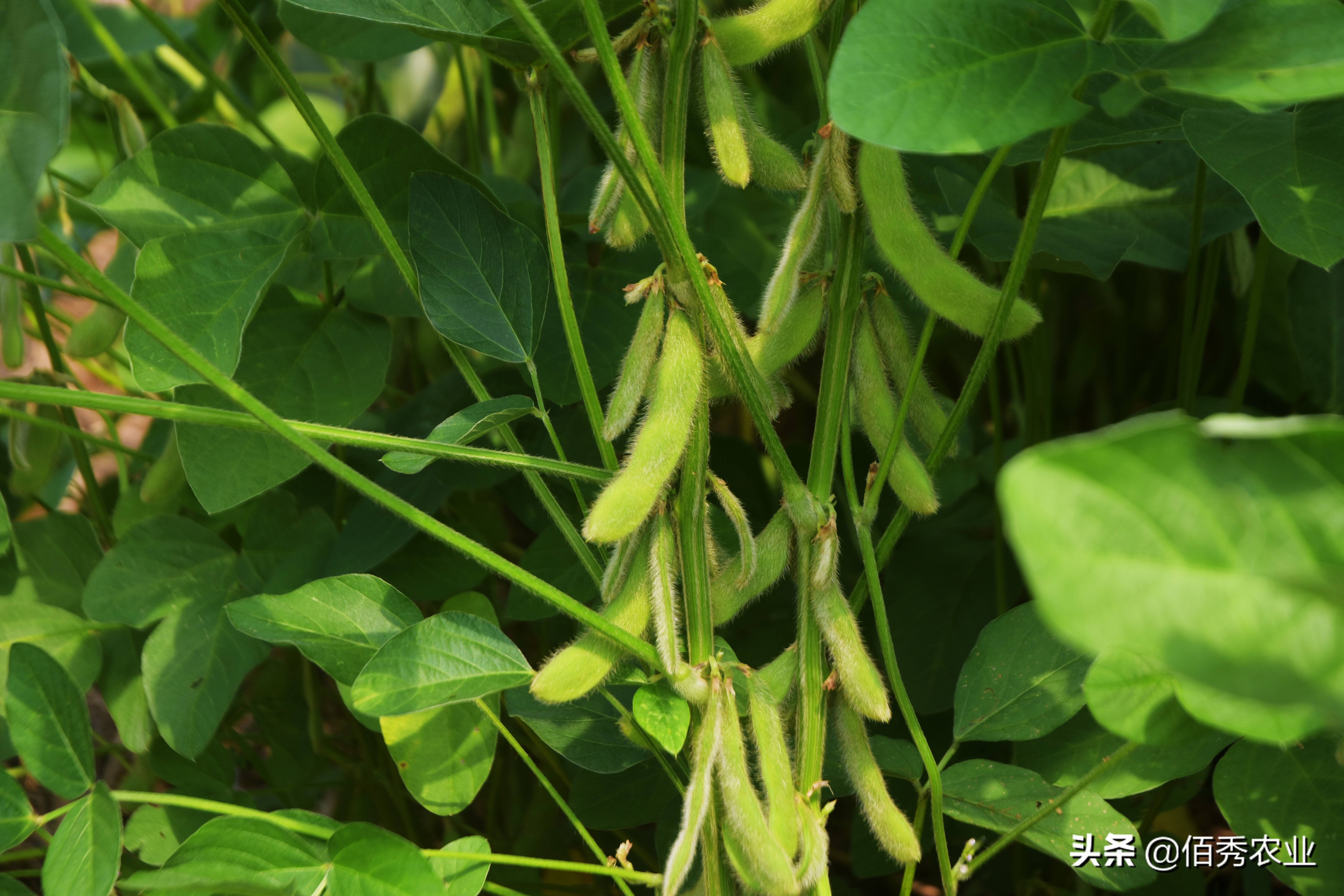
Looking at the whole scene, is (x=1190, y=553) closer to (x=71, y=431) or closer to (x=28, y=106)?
(x=28, y=106)

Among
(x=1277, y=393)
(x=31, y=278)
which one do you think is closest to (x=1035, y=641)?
(x=1277, y=393)

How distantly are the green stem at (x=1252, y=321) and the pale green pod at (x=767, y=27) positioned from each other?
523 mm

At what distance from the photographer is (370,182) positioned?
87 cm

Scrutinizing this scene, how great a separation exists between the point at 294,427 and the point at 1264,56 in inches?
21.4

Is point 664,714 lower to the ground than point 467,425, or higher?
lower

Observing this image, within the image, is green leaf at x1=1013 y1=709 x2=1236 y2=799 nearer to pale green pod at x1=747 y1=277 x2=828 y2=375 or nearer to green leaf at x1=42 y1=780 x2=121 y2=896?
pale green pod at x1=747 y1=277 x2=828 y2=375

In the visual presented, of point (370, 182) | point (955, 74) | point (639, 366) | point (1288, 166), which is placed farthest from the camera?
point (370, 182)

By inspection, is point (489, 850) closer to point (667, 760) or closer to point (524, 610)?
point (667, 760)

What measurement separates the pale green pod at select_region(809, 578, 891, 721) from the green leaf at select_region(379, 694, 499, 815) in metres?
0.26

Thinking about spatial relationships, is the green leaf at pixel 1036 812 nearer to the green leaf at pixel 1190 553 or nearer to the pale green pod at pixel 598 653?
the pale green pod at pixel 598 653

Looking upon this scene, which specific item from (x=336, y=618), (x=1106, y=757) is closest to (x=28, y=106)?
(x=336, y=618)

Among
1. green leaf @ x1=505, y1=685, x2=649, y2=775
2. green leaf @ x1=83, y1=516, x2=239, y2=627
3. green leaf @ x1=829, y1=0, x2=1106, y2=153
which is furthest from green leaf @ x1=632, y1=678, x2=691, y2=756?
green leaf @ x1=83, y1=516, x2=239, y2=627

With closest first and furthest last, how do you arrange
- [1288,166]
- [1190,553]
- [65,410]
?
[1190,553]
[1288,166]
[65,410]

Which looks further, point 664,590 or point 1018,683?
point 1018,683
